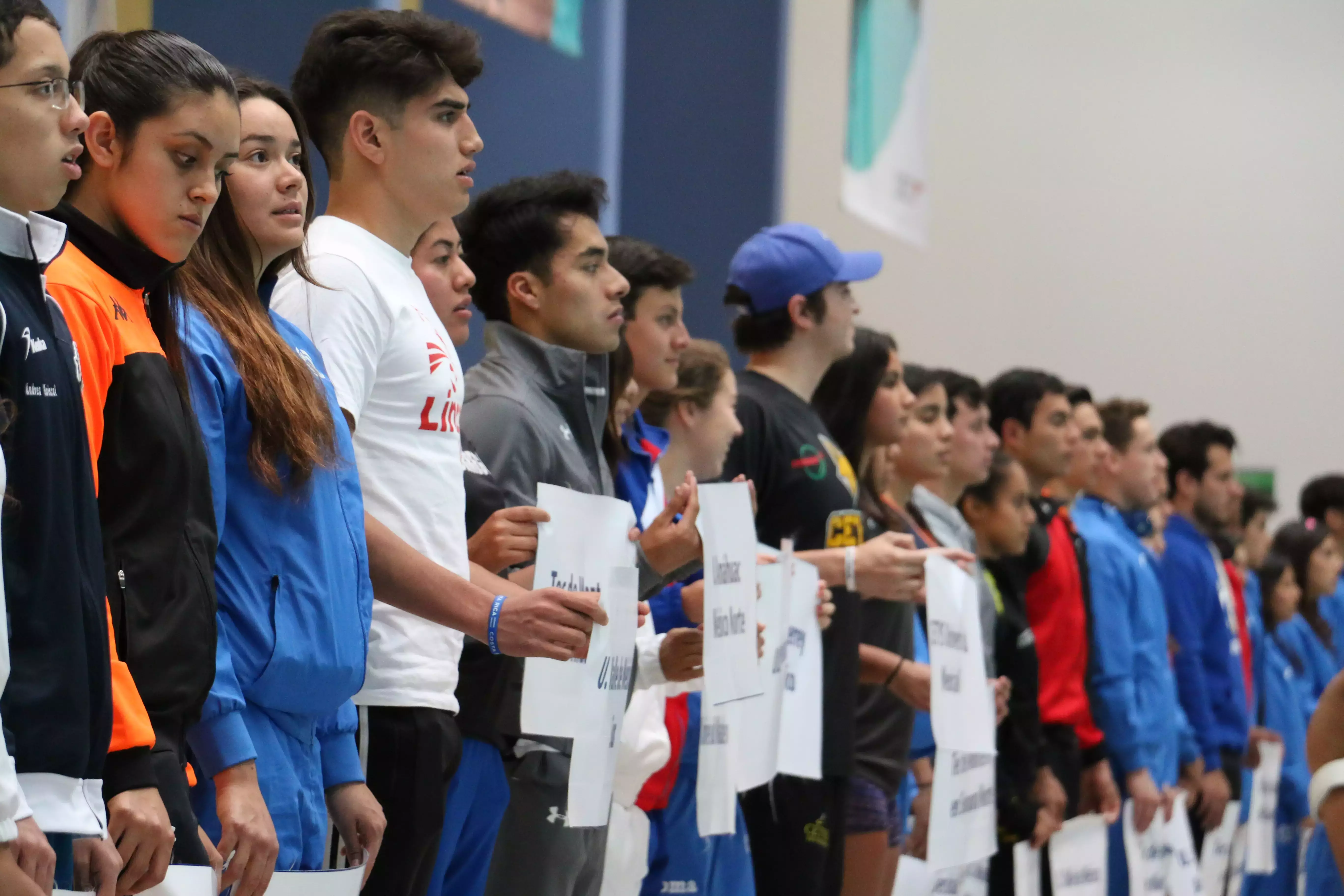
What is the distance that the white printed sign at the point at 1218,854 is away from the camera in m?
6.12

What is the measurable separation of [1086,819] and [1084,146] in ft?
19.0

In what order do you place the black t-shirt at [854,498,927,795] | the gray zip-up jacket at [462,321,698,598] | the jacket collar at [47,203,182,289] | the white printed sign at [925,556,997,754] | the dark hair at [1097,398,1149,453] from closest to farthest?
the jacket collar at [47,203,182,289]
the gray zip-up jacket at [462,321,698,598]
the white printed sign at [925,556,997,754]
the black t-shirt at [854,498,927,795]
the dark hair at [1097,398,1149,453]

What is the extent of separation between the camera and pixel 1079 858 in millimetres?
4949

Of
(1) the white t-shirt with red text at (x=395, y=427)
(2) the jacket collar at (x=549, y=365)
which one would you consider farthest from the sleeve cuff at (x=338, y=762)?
(2) the jacket collar at (x=549, y=365)

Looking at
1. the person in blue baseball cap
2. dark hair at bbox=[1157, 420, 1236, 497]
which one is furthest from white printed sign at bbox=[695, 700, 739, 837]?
dark hair at bbox=[1157, 420, 1236, 497]

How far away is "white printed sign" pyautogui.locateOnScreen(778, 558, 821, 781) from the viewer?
3492mm

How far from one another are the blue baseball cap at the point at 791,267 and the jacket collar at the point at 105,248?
2.39 meters

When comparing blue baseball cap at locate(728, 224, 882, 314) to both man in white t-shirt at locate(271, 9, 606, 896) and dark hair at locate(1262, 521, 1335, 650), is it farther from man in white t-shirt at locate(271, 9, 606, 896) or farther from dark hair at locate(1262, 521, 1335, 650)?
dark hair at locate(1262, 521, 1335, 650)

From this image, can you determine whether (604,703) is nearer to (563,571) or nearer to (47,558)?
(563,571)

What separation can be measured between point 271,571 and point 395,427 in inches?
19.4

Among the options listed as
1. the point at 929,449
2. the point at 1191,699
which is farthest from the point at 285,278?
the point at 1191,699

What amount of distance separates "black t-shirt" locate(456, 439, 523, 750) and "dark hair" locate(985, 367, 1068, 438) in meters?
2.98

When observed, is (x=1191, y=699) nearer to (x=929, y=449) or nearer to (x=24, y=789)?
(x=929, y=449)

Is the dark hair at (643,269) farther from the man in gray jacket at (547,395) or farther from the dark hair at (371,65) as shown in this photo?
the dark hair at (371,65)
